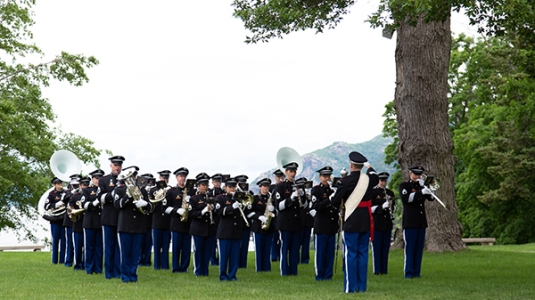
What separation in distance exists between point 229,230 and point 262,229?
2.11 meters

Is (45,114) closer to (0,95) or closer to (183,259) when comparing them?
(0,95)

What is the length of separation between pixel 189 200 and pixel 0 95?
20100 millimetres

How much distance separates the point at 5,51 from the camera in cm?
3391

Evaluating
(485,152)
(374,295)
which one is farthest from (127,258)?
(485,152)

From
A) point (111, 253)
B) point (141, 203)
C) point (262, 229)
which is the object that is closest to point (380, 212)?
point (262, 229)

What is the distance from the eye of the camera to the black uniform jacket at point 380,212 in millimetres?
14938

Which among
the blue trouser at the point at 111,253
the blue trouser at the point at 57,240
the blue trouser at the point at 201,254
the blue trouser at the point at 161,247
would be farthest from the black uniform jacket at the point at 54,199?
the blue trouser at the point at 201,254

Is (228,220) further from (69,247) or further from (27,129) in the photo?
(27,129)

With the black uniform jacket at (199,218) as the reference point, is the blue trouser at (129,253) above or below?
below

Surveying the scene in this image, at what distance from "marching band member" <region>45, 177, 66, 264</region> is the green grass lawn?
1011 mm

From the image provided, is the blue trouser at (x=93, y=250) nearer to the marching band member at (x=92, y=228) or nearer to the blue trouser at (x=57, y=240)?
the marching band member at (x=92, y=228)

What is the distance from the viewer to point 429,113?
2031 centimetres

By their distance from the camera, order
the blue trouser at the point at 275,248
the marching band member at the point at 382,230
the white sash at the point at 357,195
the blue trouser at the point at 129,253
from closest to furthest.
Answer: the white sash at the point at 357,195, the blue trouser at the point at 129,253, the marching band member at the point at 382,230, the blue trouser at the point at 275,248

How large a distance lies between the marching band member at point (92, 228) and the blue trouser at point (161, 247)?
1.83m
